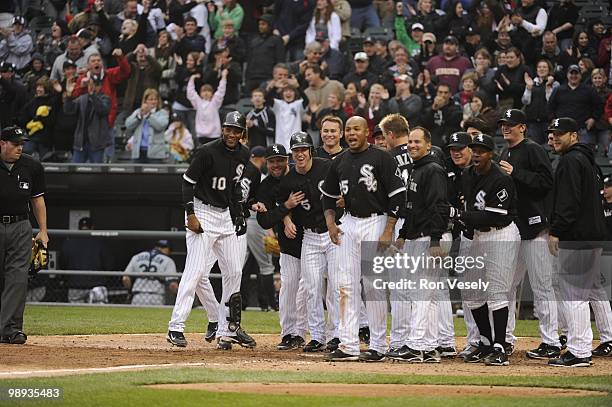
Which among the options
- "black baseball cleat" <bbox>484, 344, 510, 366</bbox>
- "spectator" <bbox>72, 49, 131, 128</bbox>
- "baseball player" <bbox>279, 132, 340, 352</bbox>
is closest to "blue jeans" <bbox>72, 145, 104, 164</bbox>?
"spectator" <bbox>72, 49, 131, 128</bbox>

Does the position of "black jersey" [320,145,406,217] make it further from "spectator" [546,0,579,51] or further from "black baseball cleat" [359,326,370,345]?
"spectator" [546,0,579,51]

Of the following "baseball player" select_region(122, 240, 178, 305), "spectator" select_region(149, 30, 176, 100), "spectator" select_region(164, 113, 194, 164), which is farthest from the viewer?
"spectator" select_region(149, 30, 176, 100)

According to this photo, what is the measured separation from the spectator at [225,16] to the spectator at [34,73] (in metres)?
3.07

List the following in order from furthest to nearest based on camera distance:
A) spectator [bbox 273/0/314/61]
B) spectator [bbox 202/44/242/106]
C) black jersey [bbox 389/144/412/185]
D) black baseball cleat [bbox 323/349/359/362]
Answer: spectator [bbox 273/0/314/61] → spectator [bbox 202/44/242/106] → black jersey [bbox 389/144/412/185] → black baseball cleat [bbox 323/349/359/362]

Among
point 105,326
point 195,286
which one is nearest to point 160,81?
point 105,326

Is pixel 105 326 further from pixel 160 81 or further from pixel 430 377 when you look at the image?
pixel 160 81

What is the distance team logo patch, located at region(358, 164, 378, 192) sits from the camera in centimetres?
858

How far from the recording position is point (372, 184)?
8.57m

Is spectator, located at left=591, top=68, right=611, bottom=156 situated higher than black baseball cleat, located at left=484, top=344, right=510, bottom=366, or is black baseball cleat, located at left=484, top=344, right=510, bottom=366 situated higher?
spectator, located at left=591, top=68, right=611, bottom=156

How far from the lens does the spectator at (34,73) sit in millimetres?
18359

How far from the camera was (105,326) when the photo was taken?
12.4 meters

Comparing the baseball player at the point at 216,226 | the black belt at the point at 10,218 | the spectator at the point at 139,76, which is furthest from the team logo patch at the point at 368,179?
the spectator at the point at 139,76

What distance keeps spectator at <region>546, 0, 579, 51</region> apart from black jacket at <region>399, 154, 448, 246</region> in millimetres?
9657

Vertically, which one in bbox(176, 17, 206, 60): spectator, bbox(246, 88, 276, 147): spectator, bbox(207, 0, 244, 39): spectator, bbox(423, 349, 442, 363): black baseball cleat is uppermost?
bbox(207, 0, 244, 39): spectator
